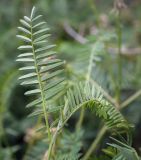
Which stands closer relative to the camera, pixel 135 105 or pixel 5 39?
pixel 135 105

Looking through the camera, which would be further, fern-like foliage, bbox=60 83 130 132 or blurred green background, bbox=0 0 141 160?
blurred green background, bbox=0 0 141 160

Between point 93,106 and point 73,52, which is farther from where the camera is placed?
point 73,52

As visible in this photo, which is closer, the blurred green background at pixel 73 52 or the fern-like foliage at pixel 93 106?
the fern-like foliage at pixel 93 106

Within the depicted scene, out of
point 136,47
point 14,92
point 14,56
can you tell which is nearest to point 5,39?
point 14,56

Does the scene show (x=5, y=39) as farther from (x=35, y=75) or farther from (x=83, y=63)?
(x=35, y=75)
